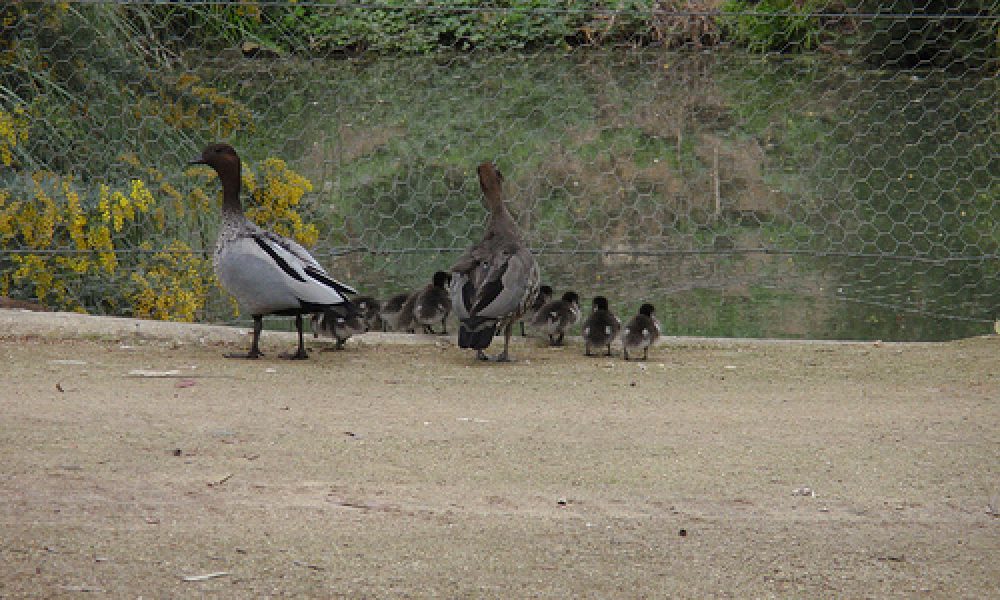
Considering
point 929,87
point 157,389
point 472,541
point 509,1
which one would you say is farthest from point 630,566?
point 509,1

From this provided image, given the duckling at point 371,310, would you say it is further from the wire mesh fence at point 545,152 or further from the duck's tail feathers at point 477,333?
the duck's tail feathers at point 477,333

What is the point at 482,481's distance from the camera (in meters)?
4.16

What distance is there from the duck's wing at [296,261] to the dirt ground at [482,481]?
1.28 ft

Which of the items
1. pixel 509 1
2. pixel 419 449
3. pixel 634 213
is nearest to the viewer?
pixel 419 449

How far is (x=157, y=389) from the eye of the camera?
17.3 feet

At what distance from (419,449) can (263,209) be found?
12.8 ft

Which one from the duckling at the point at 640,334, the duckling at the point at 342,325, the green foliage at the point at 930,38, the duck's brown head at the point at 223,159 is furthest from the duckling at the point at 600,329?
the green foliage at the point at 930,38

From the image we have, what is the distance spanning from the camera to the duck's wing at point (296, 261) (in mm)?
6352

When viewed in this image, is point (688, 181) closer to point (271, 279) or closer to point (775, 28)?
point (775, 28)

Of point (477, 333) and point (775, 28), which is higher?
point (775, 28)

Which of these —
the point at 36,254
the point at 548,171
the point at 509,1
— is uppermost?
the point at 509,1

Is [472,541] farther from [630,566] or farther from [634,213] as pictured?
[634,213]

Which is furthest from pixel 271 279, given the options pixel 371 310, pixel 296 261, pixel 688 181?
pixel 688 181

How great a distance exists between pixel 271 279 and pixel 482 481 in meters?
2.44
